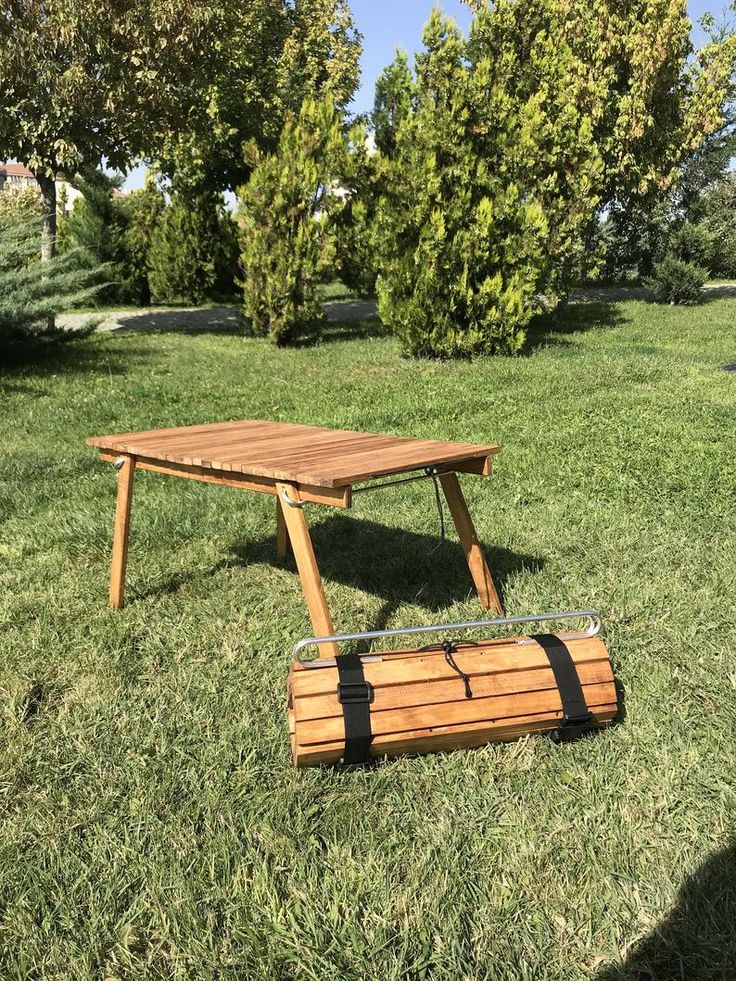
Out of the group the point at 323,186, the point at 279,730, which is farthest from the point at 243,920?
the point at 323,186

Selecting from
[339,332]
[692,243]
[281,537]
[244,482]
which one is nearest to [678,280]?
[692,243]

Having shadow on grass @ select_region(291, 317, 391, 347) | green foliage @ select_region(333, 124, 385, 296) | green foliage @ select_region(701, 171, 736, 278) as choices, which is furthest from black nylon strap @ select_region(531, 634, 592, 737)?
green foliage @ select_region(701, 171, 736, 278)

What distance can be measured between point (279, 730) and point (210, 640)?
0.75 metres

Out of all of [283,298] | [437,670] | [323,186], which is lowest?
[437,670]

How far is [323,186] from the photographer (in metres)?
12.0

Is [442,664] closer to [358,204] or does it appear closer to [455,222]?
[455,222]

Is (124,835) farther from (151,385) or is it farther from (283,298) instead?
(283,298)

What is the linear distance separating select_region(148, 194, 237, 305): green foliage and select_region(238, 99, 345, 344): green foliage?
6.34 m

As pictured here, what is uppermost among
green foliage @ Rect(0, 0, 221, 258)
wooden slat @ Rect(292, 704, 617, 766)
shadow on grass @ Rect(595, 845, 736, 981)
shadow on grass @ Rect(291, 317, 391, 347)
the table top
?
green foliage @ Rect(0, 0, 221, 258)

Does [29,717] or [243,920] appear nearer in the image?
[243,920]

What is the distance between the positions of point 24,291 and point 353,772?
28.3 ft

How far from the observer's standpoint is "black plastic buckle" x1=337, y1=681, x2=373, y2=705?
7.36 ft

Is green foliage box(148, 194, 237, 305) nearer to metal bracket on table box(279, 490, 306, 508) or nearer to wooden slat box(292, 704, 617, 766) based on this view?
metal bracket on table box(279, 490, 306, 508)

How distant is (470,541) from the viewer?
3.18 metres
